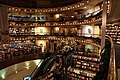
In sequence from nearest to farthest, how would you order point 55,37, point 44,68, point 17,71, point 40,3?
point 44,68, point 17,71, point 55,37, point 40,3

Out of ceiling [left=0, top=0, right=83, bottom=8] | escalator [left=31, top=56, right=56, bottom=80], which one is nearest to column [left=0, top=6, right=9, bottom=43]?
ceiling [left=0, top=0, right=83, bottom=8]

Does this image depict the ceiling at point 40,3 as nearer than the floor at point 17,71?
No

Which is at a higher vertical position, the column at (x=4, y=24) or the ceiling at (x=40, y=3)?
the ceiling at (x=40, y=3)

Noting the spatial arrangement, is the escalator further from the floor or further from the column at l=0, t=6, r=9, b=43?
the column at l=0, t=6, r=9, b=43

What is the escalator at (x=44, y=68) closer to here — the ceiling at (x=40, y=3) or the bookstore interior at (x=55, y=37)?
the bookstore interior at (x=55, y=37)

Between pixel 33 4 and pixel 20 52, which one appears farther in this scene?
pixel 33 4

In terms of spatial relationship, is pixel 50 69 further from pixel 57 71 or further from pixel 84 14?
pixel 84 14

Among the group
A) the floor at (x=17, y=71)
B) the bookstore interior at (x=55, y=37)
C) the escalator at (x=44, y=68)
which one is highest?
the bookstore interior at (x=55, y=37)

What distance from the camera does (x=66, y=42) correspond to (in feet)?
82.4

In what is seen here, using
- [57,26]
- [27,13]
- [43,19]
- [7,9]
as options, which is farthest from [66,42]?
[7,9]

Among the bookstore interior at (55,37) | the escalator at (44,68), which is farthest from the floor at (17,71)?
the escalator at (44,68)

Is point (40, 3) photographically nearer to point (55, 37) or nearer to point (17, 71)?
point (55, 37)

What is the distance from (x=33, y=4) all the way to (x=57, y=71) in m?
13.7

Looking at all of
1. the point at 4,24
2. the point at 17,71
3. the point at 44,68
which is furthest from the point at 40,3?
the point at 44,68
